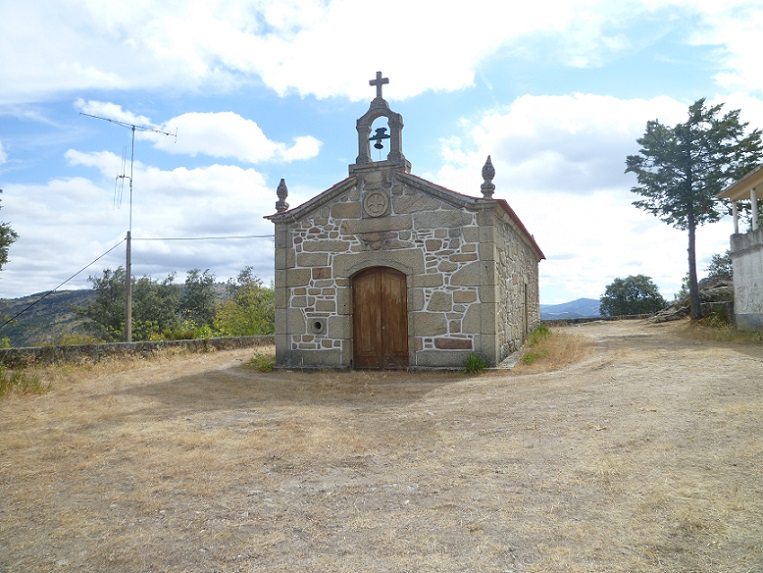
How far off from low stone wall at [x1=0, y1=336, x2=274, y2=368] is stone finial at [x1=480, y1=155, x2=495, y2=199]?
30.3 ft

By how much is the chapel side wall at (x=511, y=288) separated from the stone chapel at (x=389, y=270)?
7 centimetres

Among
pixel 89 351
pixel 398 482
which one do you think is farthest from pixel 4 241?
pixel 398 482

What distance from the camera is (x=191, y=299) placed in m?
36.8

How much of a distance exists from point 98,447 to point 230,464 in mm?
1608

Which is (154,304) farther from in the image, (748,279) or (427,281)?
(748,279)

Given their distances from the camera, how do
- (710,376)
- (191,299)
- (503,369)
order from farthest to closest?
1. (191,299)
2. (503,369)
3. (710,376)

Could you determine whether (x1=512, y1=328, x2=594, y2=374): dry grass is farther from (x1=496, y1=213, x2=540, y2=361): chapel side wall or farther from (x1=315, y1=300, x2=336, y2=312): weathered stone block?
(x1=315, y1=300, x2=336, y2=312): weathered stone block

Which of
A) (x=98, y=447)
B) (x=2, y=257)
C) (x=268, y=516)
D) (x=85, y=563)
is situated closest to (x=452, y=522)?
(x=268, y=516)

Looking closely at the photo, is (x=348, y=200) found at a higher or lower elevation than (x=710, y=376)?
higher

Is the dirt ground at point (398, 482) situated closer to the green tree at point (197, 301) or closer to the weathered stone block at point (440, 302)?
the weathered stone block at point (440, 302)

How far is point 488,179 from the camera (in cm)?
1020

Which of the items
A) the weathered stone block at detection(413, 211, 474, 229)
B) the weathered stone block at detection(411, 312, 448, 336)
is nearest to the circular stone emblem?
the weathered stone block at detection(413, 211, 474, 229)

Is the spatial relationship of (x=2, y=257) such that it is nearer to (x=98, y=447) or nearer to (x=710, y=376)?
(x=98, y=447)

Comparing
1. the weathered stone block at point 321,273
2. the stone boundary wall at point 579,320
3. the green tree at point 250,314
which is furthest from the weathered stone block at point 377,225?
the stone boundary wall at point 579,320
